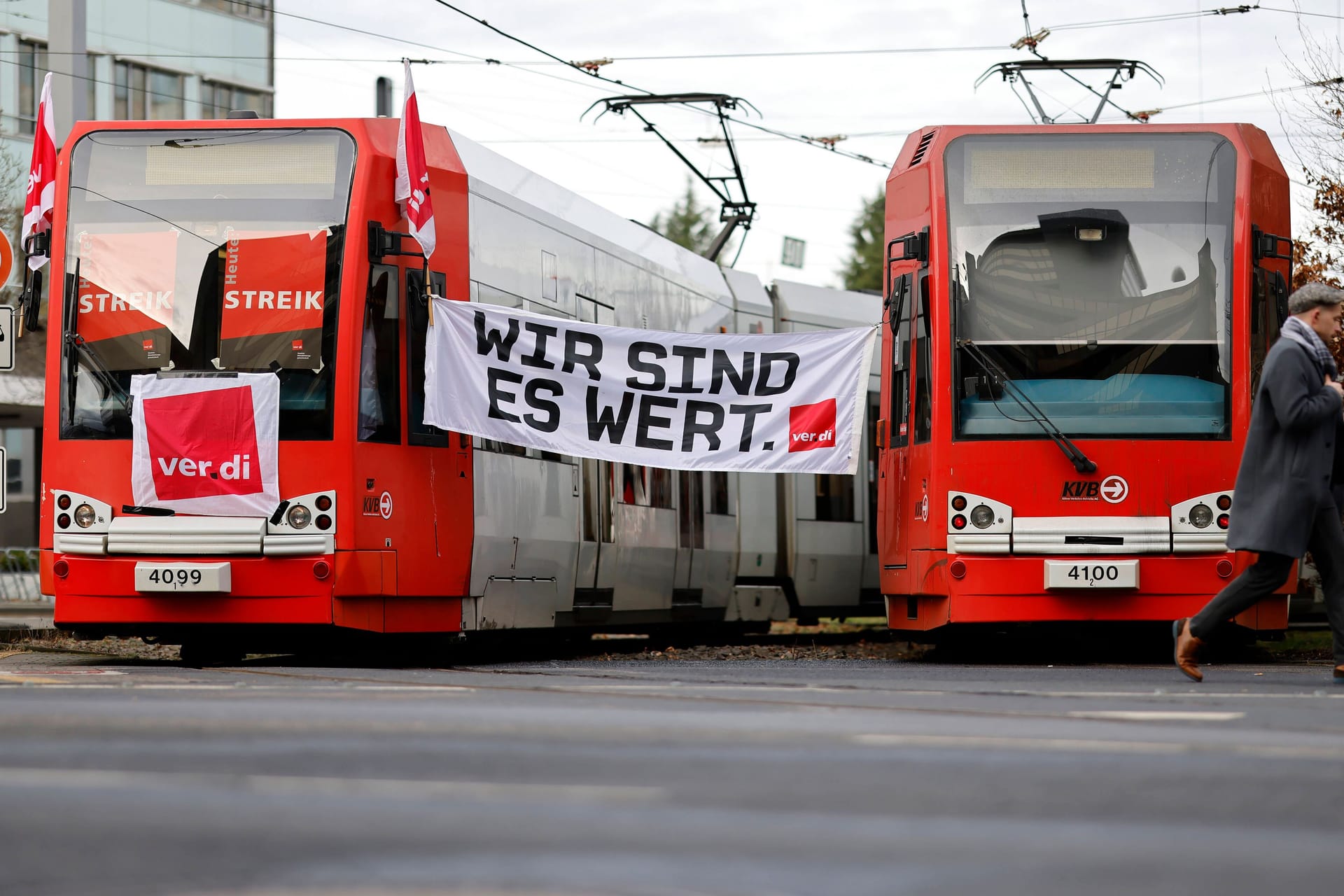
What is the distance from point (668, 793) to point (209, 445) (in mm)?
7139

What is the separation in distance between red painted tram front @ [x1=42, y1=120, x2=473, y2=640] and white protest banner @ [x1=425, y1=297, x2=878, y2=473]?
57.6 inches

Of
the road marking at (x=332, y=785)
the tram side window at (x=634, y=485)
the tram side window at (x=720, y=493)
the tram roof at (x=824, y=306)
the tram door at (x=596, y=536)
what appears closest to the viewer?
the road marking at (x=332, y=785)

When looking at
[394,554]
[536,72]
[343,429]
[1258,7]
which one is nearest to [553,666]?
[394,554]

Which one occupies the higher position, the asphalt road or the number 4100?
the number 4100

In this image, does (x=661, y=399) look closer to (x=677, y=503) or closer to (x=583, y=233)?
(x=583, y=233)

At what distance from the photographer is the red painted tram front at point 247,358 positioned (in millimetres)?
11727

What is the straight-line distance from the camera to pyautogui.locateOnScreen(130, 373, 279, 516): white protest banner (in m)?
11.8

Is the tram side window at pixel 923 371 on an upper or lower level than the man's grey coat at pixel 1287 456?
upper

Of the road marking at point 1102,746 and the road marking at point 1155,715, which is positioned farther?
the road marking at point 1155,715

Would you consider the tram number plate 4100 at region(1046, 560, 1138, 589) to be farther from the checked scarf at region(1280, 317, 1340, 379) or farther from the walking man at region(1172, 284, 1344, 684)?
the checked scarf at region(1280, 317, 1340, 379)

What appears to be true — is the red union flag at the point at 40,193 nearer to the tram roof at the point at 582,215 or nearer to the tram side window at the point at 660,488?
the tram roof at the point at 582,215

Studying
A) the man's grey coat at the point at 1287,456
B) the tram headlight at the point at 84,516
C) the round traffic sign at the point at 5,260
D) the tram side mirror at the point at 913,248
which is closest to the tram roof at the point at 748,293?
the tram side mirror at the point at 913,248

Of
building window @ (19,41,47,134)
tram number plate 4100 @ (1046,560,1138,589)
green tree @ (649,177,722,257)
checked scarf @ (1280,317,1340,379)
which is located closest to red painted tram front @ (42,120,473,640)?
tram number plate 4100 @ (1046,560,1138,589)

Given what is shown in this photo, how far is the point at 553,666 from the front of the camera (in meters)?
12.0
